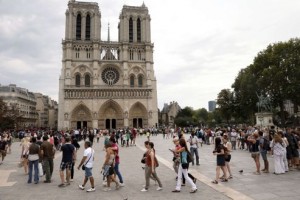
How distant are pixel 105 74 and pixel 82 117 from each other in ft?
33.4

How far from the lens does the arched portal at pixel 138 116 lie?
2312 inches

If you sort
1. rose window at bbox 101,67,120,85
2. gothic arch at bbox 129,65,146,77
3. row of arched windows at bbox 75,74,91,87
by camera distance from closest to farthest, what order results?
row of arched windows at bbox 75,74,91,87 < rose window at bbox 101,67,120,85 < gothic arch at bbox 129,65,146,77

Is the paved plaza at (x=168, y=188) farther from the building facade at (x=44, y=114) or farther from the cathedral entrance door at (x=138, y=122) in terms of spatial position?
the building facade at (x=44, y=114)

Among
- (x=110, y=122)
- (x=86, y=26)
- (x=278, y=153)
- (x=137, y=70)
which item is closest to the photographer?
(x=278, y=153)

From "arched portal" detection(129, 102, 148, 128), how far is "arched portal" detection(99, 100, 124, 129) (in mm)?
2283

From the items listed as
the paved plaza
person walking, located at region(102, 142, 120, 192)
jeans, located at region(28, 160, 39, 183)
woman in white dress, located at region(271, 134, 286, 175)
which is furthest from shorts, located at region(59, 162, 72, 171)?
woman in white dress, located at region(271, 134, 286, 175)

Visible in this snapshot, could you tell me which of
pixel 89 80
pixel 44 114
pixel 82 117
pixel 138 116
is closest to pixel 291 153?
pixel 138 116

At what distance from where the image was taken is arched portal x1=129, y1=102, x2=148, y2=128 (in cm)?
5872

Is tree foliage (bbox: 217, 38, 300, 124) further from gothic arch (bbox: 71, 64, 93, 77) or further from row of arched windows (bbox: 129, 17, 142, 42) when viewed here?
gothic arch (bbox: 71, 64, 93, 77)

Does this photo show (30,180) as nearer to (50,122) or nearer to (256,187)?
(256,187)

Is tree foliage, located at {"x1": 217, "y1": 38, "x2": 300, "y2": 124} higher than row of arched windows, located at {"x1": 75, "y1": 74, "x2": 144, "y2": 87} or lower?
lower

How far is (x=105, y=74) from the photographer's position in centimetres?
6006

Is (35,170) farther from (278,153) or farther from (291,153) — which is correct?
(291,153)

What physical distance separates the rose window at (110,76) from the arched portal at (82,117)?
740cm
